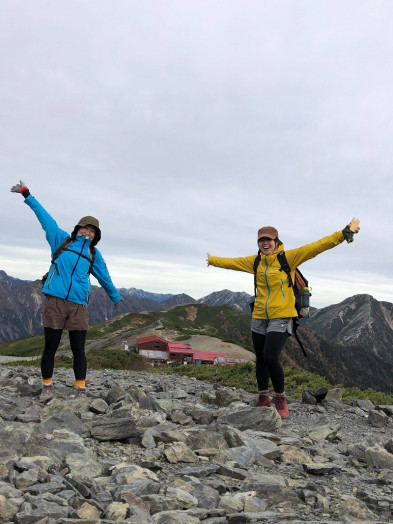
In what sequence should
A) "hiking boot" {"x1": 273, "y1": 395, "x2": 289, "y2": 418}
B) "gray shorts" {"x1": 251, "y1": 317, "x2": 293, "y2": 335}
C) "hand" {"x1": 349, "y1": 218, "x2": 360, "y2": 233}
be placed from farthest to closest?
"hiking boot" {"x1": 273, "y1": 395, "x2": 289, "y2": 418}, "gray shorts" {"x1": 251, "y1": 317, "x2": 293, "y2": 335}, "hand" {"x1": 349, "y1": 218, "x2": 360, "y2": 233}

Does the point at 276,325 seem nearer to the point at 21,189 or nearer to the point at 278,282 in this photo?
the point at 278,282

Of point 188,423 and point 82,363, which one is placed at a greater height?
point 82,363

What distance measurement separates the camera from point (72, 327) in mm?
8133

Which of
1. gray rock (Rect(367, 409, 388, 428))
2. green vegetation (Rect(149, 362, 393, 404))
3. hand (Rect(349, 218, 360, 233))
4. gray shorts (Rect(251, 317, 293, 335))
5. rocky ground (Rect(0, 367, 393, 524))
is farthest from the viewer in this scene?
green vegetation (Rect(149, 362, 393, 404))

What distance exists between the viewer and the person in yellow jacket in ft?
25.6

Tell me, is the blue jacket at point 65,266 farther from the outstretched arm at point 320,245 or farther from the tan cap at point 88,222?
the outstretched arm at point 320,245

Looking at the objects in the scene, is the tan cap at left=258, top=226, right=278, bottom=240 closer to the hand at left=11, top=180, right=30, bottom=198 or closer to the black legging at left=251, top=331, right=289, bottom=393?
the black legging at left=251, top=331, right=289, bottom=393

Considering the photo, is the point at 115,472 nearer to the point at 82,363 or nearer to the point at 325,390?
the point at 82,363

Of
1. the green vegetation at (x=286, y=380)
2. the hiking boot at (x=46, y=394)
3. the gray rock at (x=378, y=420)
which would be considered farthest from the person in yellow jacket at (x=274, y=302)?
the hiking boot at (x=46, y=394)

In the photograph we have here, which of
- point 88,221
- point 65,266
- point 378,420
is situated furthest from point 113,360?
point 378,420

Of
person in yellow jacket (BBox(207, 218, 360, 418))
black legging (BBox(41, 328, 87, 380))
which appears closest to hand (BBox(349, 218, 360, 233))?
person in yellow jacket (BBox(207, 218, 360, 418))

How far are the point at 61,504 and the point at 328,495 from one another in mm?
2609

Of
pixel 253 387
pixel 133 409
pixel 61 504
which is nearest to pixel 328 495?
pixel 61 504

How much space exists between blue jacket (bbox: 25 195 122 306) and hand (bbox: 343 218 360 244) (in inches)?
196
